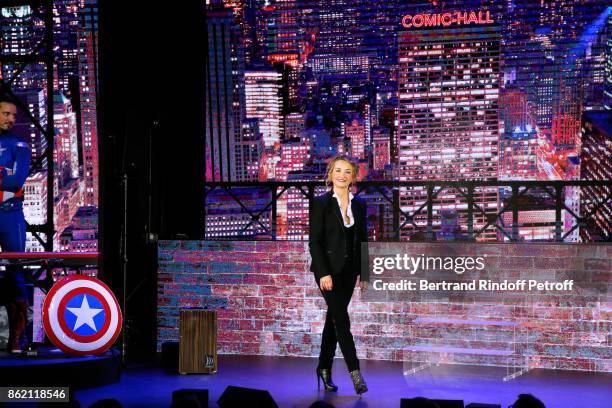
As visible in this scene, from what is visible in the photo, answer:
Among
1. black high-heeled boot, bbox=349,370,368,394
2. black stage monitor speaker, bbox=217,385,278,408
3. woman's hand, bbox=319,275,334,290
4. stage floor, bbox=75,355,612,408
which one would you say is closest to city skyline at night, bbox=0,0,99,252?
stage floor, bbox=75,355,612,408

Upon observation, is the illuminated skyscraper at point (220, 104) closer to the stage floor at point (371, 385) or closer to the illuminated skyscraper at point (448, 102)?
the illuminated skyscraper at point (448, 102)

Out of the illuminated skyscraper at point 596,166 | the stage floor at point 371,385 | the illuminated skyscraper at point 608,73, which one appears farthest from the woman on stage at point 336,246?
the illuminated skyscraper at point 608,73

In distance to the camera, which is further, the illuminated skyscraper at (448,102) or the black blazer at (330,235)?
the illuminated skyscraper at (448,102)

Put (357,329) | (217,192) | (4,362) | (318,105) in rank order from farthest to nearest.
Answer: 1. (318,105)
2. (217,192)
3. (357,329)
4. (4,362)

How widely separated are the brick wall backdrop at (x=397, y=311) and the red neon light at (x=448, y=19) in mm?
5234

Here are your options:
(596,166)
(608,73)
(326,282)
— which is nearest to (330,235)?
(326,282)

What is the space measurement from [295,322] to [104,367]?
5.35 feet

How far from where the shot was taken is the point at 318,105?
11.3 m

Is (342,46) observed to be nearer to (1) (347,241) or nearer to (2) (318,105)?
(2) (318,105)

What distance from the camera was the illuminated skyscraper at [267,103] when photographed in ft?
36.4

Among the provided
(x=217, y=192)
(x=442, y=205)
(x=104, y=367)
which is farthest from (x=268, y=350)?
(x=442, y=205)

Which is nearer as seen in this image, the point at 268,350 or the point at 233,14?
the point at 268,350

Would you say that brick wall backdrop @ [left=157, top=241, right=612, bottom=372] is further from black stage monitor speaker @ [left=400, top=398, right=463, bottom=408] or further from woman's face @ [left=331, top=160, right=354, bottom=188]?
black stage monitor speaker @ [left=400, top=398, right=463, bottom=408]

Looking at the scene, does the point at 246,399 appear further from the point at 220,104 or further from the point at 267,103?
the point at 267,103
